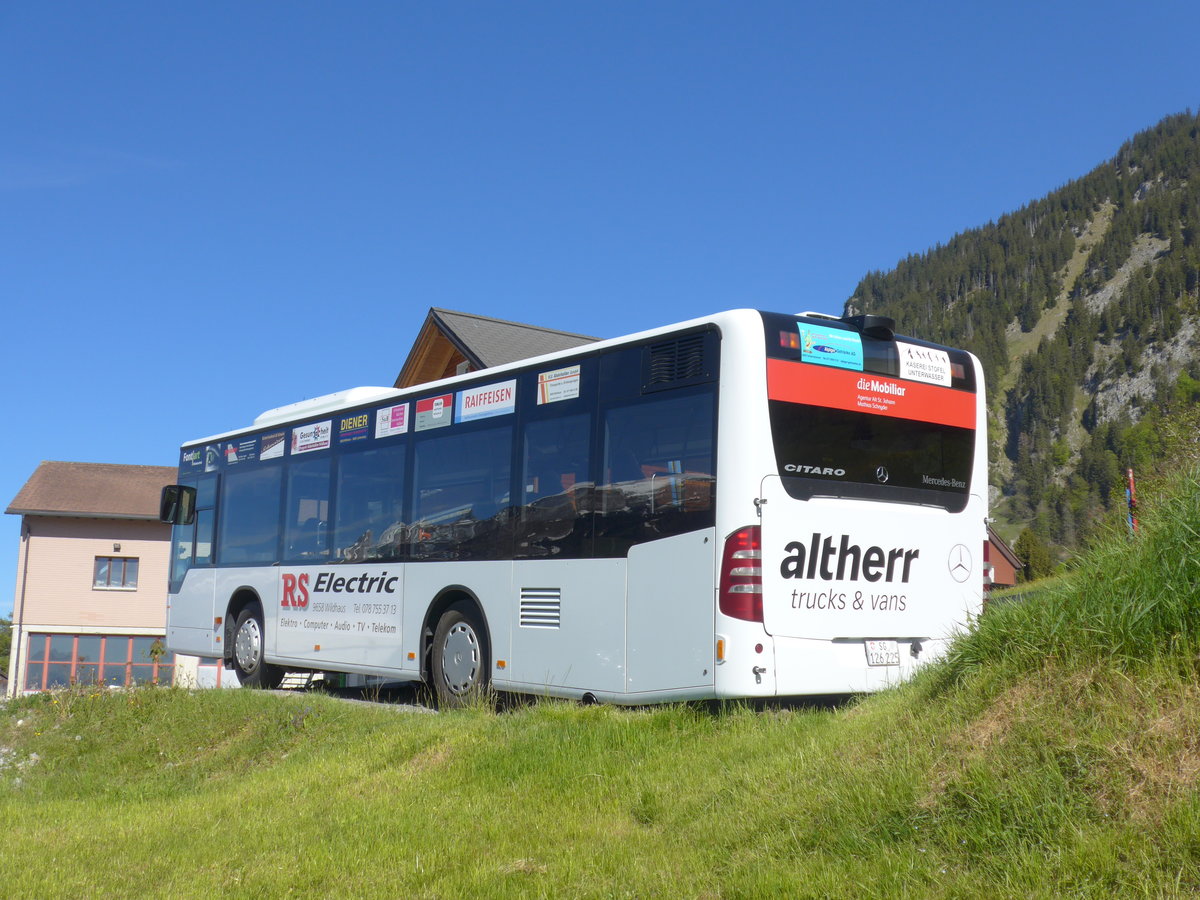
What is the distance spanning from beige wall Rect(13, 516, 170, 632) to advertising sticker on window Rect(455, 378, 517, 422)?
38.5m

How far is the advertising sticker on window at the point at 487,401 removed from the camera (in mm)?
10648

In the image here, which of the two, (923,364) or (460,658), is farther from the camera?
(460,658)

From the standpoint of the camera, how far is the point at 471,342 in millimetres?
27109

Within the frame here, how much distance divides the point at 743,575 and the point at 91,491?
4583 centimetres

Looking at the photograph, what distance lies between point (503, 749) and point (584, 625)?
1538mm

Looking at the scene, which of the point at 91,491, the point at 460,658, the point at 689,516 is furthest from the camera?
the point at 91,491

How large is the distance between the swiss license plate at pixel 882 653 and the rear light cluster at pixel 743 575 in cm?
108

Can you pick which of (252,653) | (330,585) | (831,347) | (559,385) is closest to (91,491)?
(252,653)

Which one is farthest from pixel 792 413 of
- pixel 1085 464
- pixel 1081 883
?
pixel 1085 464

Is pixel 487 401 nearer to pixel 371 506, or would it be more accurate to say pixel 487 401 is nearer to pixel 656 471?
pixel 371 506

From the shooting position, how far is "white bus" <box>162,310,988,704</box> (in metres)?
8.26

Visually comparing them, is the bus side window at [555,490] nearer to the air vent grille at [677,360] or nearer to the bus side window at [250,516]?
the air vent grille at [677,360]

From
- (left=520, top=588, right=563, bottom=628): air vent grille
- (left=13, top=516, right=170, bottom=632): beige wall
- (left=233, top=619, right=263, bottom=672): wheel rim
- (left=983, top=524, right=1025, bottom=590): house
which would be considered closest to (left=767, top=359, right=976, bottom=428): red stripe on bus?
(left=520, top=588, right=563, bottom=628): air vent grille

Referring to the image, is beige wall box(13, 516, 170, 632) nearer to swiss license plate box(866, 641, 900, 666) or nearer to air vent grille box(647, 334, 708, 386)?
air vent grille box(647, 334, 708, 386)
